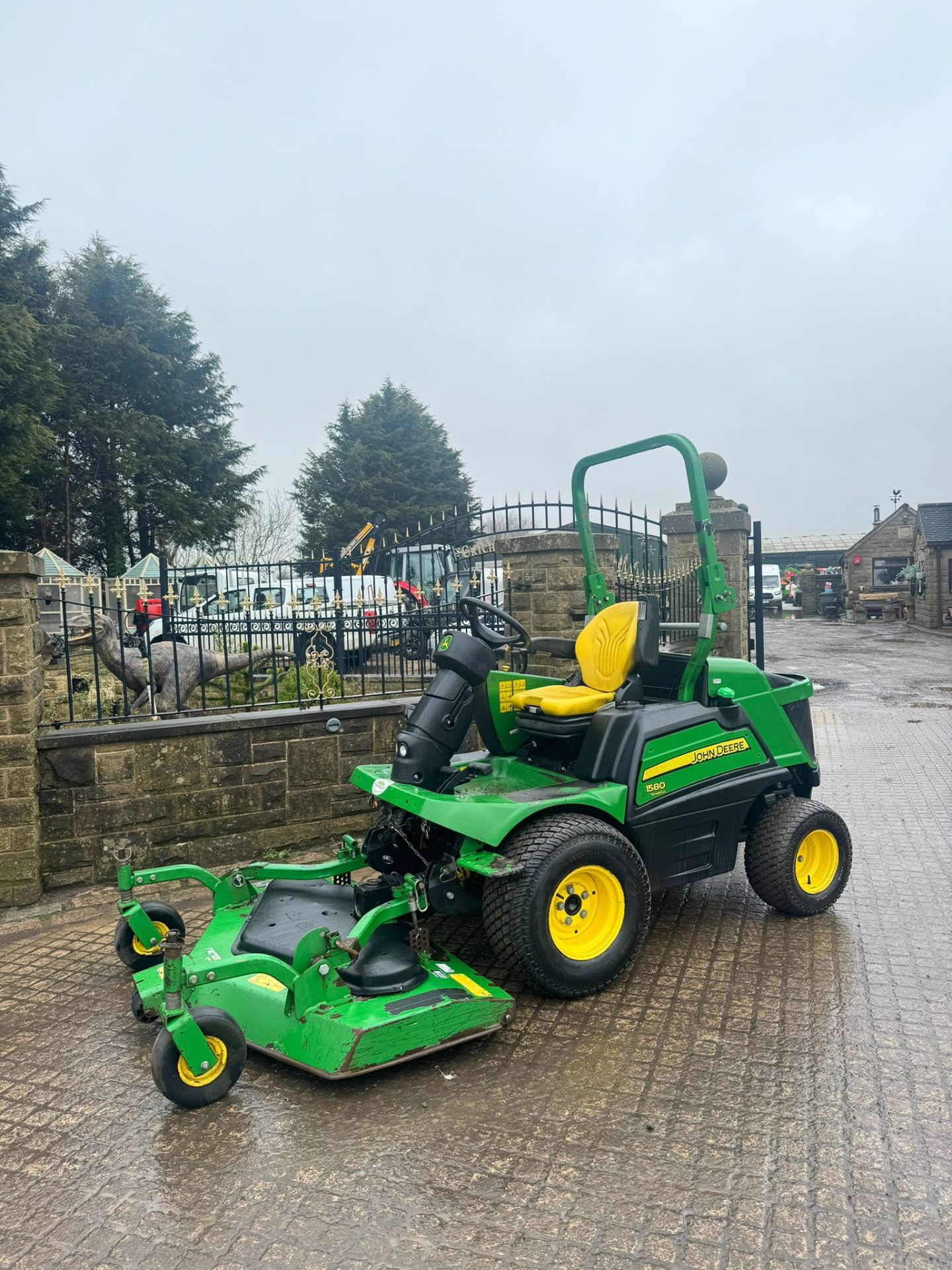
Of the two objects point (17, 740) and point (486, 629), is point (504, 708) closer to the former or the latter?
point (486, 629)

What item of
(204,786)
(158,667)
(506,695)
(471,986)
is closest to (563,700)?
(506,695)

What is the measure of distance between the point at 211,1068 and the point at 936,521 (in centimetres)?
3354

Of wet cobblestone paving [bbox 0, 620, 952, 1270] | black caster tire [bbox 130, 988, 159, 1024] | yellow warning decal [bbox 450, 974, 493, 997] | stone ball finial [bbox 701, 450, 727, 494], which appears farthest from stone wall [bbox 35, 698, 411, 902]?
stone ball finial [bbox 701, 450, 727, 494]

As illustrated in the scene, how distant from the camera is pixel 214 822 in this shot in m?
5.61

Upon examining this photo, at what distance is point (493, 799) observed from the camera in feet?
12.7

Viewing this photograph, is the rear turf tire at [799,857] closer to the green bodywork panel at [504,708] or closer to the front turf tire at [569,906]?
the front turf tire at [569,906]

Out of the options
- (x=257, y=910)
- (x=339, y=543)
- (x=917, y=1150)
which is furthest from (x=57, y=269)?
(x=917, y=1150)

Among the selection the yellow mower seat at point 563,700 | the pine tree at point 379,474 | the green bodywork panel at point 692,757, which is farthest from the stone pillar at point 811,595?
the yellow mower seat at point 563,700

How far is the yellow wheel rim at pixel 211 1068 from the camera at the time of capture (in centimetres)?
295

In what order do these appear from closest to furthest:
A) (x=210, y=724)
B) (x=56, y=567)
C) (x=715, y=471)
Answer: (x=210, y=724), (x=715, y=471), (x=56, y=567)

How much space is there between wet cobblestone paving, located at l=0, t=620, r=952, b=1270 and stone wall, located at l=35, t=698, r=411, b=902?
36.0 inches

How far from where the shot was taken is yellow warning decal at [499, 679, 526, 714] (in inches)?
180

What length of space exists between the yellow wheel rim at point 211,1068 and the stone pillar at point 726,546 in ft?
28.9

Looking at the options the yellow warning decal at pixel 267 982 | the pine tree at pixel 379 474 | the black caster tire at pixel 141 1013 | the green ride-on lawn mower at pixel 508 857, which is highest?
the pine tree at pixel 379 474
